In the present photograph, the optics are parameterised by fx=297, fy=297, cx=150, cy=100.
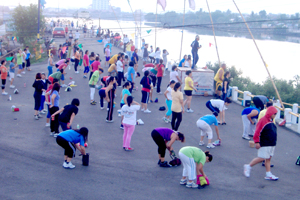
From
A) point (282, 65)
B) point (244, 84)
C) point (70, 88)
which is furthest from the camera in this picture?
point (282, 65)

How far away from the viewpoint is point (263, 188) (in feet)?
20.3

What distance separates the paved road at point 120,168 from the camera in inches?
230

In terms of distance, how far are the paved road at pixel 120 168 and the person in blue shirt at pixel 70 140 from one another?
0.75 feet

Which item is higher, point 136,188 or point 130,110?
point 130,110

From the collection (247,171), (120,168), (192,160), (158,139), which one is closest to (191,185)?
(192,160)

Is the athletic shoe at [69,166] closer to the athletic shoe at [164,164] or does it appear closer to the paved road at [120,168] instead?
the paved road at [120,168]

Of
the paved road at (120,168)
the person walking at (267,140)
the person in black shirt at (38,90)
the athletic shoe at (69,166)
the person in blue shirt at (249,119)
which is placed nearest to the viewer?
the paved road at (120,168)

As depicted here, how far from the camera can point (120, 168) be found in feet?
22.9

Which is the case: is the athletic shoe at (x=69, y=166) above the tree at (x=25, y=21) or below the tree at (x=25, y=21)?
below

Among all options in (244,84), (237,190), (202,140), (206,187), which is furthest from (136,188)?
(244,84)

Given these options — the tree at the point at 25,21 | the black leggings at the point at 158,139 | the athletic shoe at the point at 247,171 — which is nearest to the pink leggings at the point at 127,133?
the black leggings at the point at 158,139

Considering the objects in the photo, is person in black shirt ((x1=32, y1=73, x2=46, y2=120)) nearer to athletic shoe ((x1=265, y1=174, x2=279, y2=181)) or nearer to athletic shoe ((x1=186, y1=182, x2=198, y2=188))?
athletic shoe ((x1=186, y1=182, x2=198, y2=188))

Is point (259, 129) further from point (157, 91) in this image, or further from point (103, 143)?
point (157, 91)

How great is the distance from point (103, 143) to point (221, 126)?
445 centimetres
